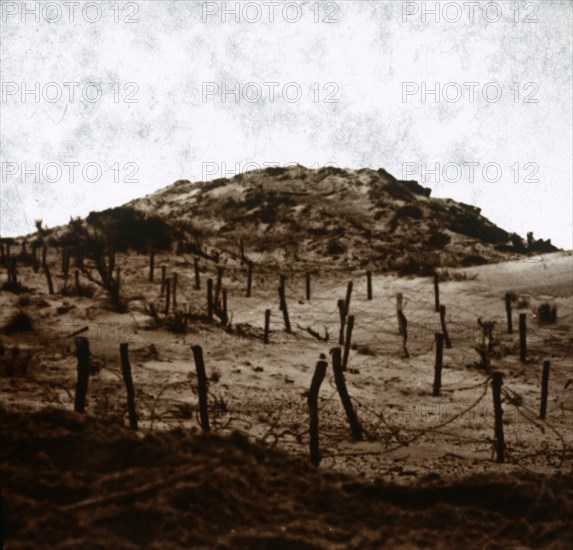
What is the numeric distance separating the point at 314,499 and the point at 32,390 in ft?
19.8

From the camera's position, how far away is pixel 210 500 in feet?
12.8

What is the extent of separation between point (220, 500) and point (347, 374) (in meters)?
7.82

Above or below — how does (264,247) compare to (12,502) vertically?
above

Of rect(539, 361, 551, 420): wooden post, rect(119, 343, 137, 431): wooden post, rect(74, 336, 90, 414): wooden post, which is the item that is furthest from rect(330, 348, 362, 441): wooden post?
rect(539, 361, 551, 420): wooden post

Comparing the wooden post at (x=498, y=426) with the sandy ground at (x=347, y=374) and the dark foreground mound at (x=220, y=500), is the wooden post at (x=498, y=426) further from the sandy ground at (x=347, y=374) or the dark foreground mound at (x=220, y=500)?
the dark foreground mound at (x=220, y=500)

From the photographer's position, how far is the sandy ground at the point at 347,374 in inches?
279

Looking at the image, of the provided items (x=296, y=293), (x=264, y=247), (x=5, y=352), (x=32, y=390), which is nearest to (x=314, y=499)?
(x=32, y=390)

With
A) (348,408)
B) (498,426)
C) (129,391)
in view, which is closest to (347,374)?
(348,408)

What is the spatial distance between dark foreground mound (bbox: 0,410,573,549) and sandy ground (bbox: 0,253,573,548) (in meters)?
0.33

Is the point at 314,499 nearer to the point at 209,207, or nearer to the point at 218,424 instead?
the point at 218,424

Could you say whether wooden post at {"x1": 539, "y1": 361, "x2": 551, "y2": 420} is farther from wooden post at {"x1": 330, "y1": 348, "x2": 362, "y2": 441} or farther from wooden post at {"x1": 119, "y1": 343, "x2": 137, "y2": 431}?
wooden post at {"x1": 119, "y1": 343, "x2": 137, "y2": 431}

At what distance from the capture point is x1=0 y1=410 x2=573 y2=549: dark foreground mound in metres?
3.56

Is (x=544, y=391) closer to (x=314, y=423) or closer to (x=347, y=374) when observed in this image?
(x=347, y=374)

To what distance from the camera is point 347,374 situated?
11562 mm
